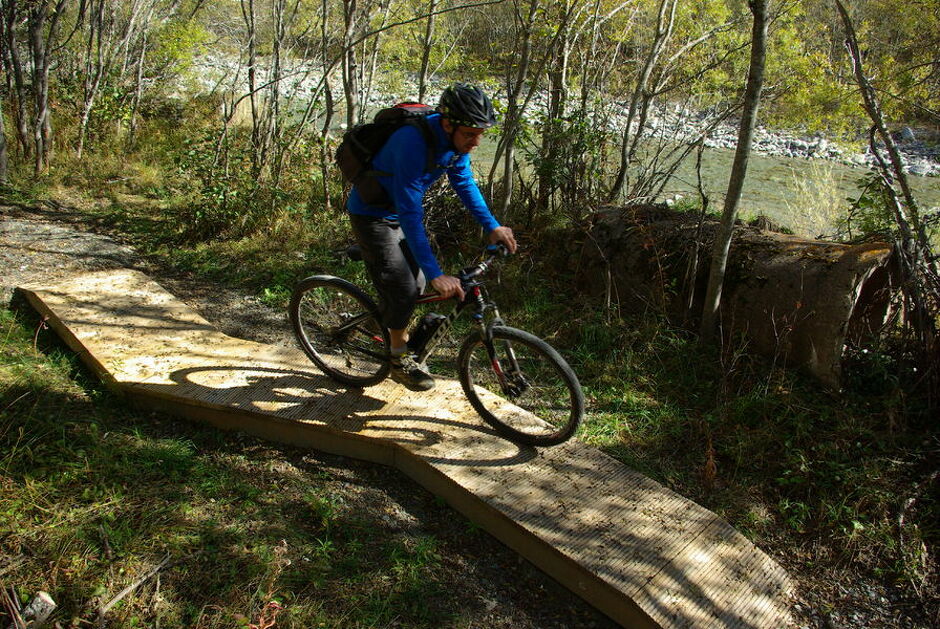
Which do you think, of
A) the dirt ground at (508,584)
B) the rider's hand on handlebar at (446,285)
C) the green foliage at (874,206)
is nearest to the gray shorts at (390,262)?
the rider's hand on handlebar at (446,285)

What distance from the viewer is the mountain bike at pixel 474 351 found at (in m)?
3.27

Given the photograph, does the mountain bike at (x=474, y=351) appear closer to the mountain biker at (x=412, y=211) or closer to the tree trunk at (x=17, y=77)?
the mountain biker at (x=412, y=211)

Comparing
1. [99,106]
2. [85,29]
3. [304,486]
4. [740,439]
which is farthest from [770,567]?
[85,29]

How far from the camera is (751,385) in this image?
4.04m

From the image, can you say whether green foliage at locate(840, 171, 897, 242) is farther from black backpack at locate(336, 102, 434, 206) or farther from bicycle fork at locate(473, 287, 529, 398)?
black backpack at locate(336, 102, 434, 206)

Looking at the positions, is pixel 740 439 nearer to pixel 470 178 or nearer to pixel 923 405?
pixel 923 405

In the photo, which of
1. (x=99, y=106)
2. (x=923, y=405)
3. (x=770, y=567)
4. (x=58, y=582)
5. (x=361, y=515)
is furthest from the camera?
(x=99, y=106)

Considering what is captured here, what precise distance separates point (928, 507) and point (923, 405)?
0.71 metres

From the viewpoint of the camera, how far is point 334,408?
3705mm

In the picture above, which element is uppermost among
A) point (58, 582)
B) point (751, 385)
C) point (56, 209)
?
point (56, 209)

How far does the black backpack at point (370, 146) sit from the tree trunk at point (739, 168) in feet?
6.76

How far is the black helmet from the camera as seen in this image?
9.24ft

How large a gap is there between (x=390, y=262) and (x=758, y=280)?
2.60 m

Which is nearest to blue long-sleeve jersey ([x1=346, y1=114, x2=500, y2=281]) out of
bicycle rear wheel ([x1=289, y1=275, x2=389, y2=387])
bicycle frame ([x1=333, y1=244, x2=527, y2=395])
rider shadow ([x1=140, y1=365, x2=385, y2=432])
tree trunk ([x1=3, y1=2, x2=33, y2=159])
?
bicycle frame ([x1=333, y1=244, x2=527, y2=395])
